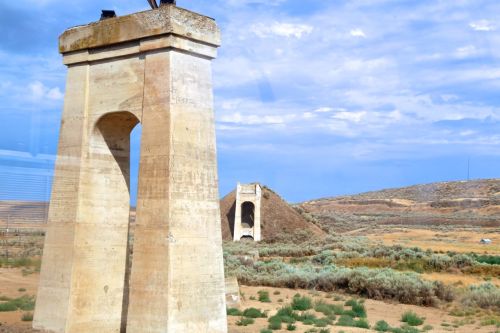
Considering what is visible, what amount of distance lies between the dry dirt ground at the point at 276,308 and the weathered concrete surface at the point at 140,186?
173 cm

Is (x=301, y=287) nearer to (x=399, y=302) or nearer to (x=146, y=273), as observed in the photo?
(x=399, y=302)

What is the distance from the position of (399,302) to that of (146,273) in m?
12.4

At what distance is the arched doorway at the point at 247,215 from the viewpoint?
A: 43.0 meters

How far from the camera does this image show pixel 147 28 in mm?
10445

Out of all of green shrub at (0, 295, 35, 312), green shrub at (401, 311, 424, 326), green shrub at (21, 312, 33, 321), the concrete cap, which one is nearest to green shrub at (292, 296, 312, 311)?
green shrub at (401, 311, 424, 326)

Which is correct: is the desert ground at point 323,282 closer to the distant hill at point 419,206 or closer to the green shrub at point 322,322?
the green shrub at point 322,322

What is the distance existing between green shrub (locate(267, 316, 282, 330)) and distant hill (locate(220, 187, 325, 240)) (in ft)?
88.8

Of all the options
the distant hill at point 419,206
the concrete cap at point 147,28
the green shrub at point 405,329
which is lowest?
the green shrub at point 405,329

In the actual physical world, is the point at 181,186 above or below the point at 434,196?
below

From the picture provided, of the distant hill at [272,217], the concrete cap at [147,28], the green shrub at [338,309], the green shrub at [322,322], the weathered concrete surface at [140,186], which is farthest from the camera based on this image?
the distant hill at [272,217]

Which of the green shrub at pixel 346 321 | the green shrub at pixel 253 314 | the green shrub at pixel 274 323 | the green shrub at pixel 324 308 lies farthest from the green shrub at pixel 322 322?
the green shrub at pixel 253 314

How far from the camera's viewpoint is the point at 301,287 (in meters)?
22.7

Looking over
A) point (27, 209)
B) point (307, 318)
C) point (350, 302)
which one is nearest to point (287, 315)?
point (307, 318)

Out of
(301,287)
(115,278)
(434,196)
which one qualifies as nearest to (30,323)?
(115,278)
